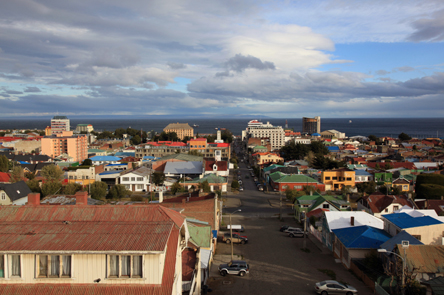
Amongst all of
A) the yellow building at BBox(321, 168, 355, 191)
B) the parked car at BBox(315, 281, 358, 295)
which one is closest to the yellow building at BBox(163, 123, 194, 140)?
the yellow building at BBox(321, 168, 355, 191)

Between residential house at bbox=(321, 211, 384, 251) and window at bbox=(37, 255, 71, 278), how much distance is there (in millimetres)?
18599

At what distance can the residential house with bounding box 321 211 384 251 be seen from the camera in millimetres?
23781

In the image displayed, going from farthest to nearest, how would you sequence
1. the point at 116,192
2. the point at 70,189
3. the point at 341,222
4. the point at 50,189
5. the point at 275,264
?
the point at 116,192 < the point at 70,189 < the point at 50,189 < the point at 341,222 < the point at 275,264

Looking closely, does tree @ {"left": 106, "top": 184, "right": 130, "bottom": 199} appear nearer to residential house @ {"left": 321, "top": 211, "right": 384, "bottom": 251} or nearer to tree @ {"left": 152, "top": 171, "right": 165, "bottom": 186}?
tree @ {"left": 152, "top": 171, "right": 165, "bottom": 186}

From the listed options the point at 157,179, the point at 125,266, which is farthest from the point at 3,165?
the point at 125,266

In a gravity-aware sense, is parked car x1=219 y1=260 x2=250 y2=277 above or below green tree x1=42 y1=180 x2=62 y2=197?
below

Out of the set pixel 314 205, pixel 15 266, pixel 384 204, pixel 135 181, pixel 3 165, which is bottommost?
pixel 135 181

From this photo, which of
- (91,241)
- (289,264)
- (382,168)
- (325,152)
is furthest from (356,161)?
(91,241)

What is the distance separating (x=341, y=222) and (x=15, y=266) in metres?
20.6

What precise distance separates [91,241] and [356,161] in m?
63.4

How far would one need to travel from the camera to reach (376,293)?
16062 mm

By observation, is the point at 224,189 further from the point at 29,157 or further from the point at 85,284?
the point at 29,157

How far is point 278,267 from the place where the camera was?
19922 millimetres

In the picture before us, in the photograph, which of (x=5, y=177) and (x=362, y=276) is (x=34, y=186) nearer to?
(x=5, y=177)
